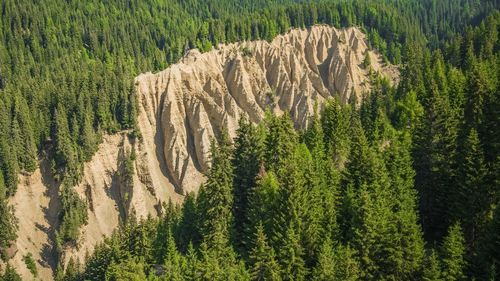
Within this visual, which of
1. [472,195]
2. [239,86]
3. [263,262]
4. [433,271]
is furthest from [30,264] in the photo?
[472,195]

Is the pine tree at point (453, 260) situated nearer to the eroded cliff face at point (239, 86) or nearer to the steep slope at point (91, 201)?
the steep slope at point (91, 201)

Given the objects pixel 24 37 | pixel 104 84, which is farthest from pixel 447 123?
pixel 24 37

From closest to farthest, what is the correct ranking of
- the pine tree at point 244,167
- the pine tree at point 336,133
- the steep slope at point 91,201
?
the pine tree at point 244,167 → the pine tree at point 336,133 → the steep slope at point 91,201

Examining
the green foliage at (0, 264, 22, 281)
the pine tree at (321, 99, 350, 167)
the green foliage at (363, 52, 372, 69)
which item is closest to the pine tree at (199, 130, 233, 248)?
the pine tree at (321, 99, 350, 167)

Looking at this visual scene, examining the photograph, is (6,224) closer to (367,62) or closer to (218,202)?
(218,202)

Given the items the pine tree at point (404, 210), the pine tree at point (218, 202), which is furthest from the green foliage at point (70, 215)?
the pine tree at point (404, 210)

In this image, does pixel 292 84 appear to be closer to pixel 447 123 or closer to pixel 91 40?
pixel 91 40
